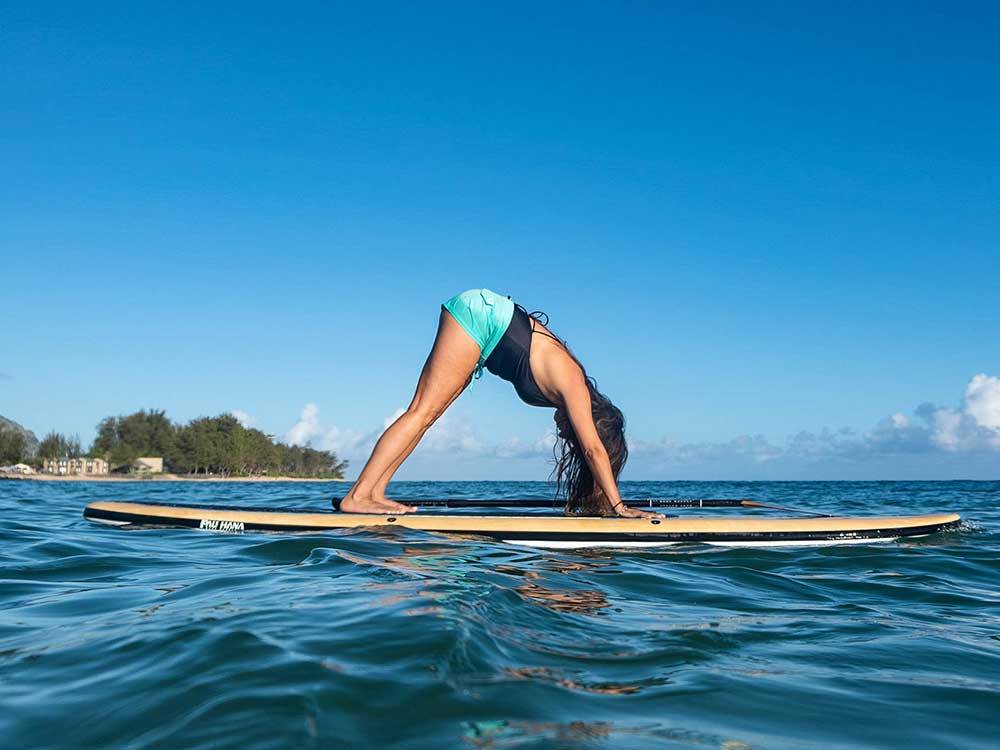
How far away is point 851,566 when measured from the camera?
5.43 metres

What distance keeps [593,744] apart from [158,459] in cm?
10144

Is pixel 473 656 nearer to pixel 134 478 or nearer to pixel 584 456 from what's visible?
pixel 584 456

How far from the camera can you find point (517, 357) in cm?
614

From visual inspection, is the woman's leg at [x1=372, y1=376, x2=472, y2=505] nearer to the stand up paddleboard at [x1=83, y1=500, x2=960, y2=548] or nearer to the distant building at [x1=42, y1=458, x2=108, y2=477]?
the stand up paddleboard at [x1=83, y1=500, x2=960, y2=548]

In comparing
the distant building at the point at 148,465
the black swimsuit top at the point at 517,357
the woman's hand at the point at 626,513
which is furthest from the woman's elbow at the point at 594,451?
the distant building at the point at 148,465

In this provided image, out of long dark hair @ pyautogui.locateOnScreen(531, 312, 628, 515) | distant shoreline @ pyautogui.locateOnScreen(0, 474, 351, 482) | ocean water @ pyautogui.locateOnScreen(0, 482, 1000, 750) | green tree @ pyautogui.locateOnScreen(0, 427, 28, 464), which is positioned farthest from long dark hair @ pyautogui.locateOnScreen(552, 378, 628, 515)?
green tree @ pyautogui.locateOnScreen(0, 427, 28, 464)

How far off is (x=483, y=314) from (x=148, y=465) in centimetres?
9559

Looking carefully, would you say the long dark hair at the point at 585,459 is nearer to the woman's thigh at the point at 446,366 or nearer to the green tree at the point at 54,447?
the woman's thigh at the point at 446,366

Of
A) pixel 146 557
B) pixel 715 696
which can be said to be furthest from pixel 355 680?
pixel 146 557

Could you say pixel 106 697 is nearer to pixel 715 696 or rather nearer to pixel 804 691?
pixel 715 696

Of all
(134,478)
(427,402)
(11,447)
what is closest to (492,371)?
(427,402)

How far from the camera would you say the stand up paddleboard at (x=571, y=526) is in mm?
5793

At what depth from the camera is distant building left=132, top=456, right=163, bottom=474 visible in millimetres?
88938

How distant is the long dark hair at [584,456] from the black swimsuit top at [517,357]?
0.20 metres
